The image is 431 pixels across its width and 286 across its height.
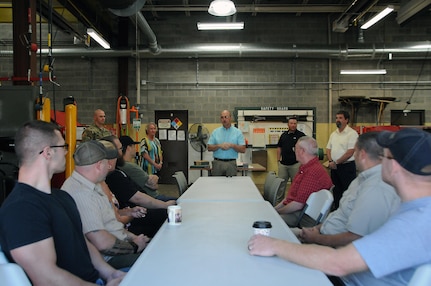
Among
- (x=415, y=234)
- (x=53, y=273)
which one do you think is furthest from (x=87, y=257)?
(x=415, y=234)

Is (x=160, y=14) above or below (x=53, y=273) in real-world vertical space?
above

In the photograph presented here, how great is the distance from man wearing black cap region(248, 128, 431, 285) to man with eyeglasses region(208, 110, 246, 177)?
164 inches

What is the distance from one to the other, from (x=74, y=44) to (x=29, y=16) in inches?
162

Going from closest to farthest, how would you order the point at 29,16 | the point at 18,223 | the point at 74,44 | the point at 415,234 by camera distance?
the point at 415,234 < the point at 18,223 < the point at 29,16 < the point at 74,44

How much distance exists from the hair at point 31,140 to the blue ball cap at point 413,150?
1466 millimetres

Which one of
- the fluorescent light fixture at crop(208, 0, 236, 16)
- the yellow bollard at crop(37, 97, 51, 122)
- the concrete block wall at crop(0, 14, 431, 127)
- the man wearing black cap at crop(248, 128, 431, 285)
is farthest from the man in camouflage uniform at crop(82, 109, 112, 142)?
the man wearing black cap at crop(248, 128, 431, 285)

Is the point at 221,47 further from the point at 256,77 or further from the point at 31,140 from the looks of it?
the point at 31,140

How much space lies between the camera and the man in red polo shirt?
10.8 feet

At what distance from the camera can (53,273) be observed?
1.50 meters

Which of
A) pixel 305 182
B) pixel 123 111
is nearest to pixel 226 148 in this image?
pixel 305 182

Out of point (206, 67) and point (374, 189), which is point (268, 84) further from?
point (374, 189)

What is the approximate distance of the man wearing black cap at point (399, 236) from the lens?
4.18 feet

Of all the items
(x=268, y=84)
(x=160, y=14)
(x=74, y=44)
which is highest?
(x=160, y=14)

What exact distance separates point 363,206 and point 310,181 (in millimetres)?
1260
